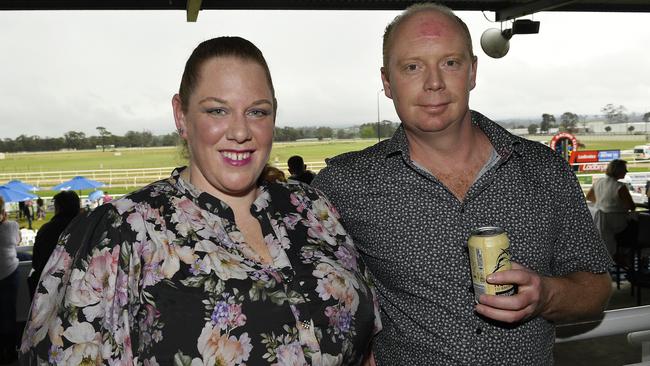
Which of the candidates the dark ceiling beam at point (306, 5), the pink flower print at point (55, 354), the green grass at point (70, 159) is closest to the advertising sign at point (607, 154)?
the dark ceiling beam at point (306, 5)

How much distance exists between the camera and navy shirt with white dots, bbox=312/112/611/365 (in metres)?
1.41

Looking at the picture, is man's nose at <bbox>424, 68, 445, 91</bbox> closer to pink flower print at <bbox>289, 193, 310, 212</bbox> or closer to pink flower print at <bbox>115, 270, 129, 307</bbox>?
pink flower print at <bbox>289, 193, 310, 212</bbox>

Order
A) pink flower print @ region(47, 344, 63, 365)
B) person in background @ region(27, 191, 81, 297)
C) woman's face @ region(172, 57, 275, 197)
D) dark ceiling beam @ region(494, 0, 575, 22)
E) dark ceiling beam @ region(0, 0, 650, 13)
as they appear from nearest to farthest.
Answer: pink flower print @ region(47, 344, 63, 365), woman's face @ region(172, 57, 275, 197), person in background @ region(27, 191, 81, 297), dark ceiling beam @ region(0, 0, 650, 13), dark ceiling beam @ region(494, 0, 575, 22)

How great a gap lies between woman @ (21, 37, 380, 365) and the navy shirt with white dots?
164 millimetres

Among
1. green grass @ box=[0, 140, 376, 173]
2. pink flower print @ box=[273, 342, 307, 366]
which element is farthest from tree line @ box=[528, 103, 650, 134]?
pink flower print @ box=[273, 342, 307, 366]

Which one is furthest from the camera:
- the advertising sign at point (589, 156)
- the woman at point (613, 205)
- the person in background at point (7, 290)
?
the advertising sign at point (589, 156)

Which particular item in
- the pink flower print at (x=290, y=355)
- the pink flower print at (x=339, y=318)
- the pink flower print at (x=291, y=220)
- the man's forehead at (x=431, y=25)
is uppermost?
the man's forehead at (x=431, y=25)

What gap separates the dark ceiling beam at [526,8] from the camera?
6.33m

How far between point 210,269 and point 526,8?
6.66 meters

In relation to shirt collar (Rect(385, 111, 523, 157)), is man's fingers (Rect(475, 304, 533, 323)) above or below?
below

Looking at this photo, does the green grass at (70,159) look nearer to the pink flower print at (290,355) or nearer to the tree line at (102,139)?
the tree line at (102,139)

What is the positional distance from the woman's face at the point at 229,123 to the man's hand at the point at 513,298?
0.61 m

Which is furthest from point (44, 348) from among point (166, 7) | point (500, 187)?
point (166, 7)

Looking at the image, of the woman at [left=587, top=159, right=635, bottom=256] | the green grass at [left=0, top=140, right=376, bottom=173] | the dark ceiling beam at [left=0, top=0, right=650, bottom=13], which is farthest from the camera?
the green grass at [left=0, top=140, right=376, bottom=173]
